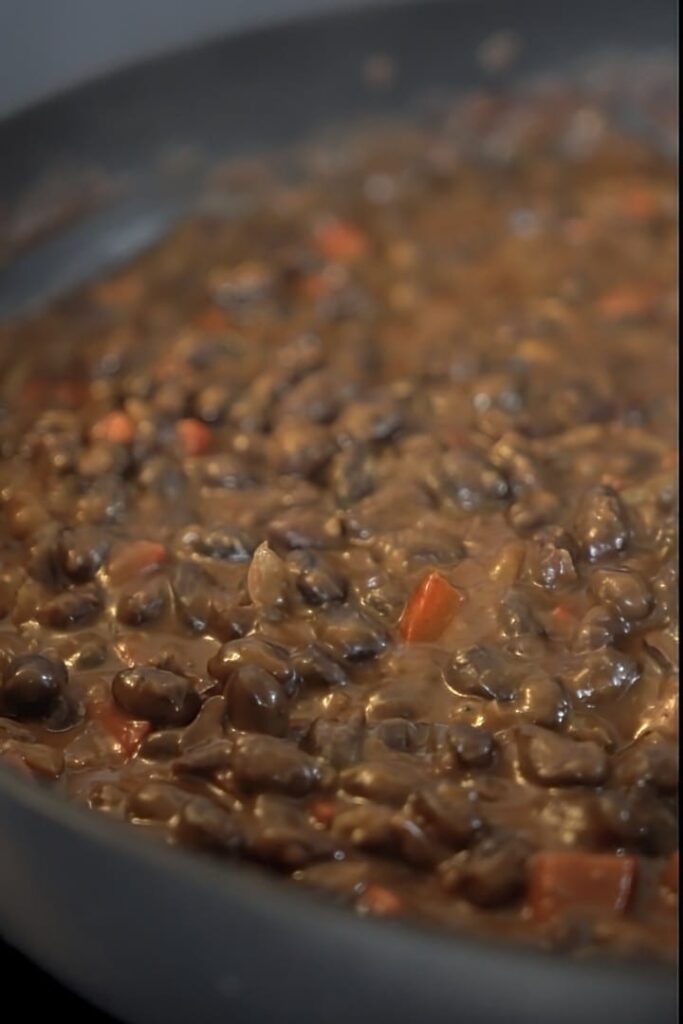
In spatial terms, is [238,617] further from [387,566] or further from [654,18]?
[654,18]

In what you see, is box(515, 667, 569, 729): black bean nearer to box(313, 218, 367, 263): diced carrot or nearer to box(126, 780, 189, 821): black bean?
box(126, 780, 189, 821): black bean

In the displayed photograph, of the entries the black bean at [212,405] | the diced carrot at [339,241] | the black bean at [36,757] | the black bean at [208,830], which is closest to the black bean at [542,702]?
the black bean at [208,830]

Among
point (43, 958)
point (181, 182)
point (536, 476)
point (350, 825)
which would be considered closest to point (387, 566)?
point (536, 476)

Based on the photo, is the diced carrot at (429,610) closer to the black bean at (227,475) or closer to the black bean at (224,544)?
the black bean at (224,544)

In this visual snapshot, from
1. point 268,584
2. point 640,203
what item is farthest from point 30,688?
point 640,203

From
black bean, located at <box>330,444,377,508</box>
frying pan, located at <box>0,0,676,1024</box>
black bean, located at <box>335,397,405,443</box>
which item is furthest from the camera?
black bean, located at <box>335,397,405,443</box>

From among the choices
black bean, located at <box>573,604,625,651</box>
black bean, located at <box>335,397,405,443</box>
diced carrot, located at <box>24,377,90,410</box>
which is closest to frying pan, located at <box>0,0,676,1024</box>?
black bean, located at <box>573,604,625,651</box>

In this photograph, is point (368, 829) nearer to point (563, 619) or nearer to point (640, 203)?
point (563, 619)
